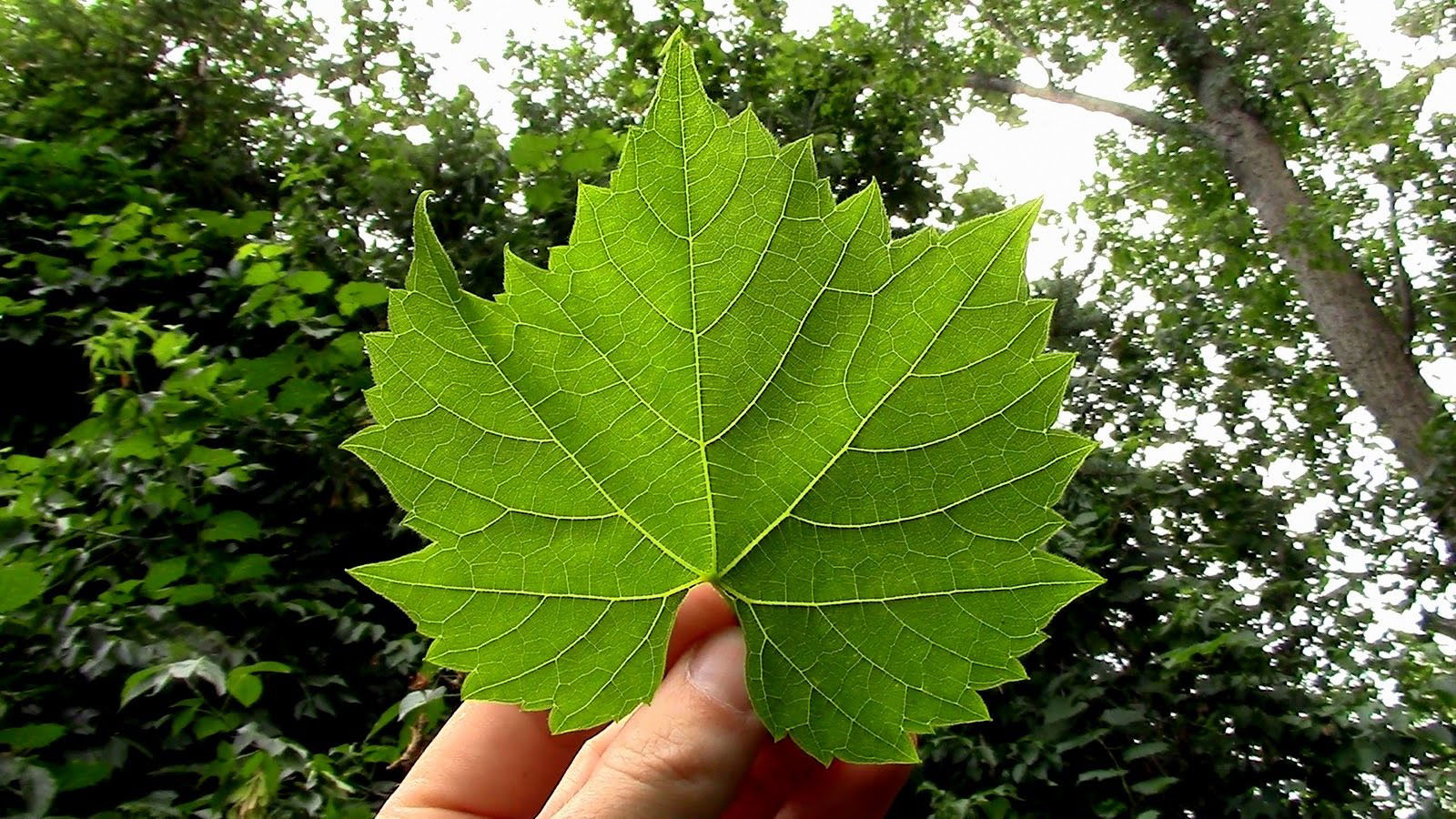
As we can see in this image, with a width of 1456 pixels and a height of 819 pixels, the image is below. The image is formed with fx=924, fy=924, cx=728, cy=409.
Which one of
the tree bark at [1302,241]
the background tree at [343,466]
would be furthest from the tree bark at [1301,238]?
the background tree at [343,466]

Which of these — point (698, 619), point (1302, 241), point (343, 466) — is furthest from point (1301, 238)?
point (698, 619)

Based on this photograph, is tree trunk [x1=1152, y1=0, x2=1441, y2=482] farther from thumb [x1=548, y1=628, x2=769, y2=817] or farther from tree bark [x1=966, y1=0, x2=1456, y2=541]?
thumb [x1=548, y1=628, x2=769, y2=817]

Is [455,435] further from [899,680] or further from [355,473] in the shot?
[355,473]

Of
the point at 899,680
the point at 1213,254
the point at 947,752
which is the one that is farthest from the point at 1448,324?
the point at 899,680

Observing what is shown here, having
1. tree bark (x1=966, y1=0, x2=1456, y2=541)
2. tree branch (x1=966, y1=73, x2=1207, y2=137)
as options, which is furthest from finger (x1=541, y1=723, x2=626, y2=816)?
tree branch (x1=966, y1=73, x2=1207, y2=137)

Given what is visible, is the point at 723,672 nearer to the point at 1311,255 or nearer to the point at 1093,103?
the point at 1311,255

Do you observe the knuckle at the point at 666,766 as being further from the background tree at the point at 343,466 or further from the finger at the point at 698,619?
the background tree at the point at 343,466
